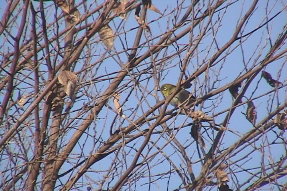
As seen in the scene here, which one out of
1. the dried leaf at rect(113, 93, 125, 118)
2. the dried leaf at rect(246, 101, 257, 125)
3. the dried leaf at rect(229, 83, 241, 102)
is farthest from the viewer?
the dried leaf at rect(113, 93, 125, 118)

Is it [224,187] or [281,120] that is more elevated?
[281,120]

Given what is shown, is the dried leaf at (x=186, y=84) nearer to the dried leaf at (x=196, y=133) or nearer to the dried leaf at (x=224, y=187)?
the dried leaf at (x=196, y=133)

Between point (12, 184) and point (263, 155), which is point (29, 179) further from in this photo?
point (263, 155)

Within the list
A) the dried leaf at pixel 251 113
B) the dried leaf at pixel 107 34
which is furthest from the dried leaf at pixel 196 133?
the dried leaf at pixel 107 34

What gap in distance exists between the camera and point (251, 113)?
138 inches

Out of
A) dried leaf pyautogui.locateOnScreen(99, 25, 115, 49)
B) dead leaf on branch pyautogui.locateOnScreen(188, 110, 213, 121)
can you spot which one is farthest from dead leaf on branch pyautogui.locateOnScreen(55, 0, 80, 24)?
dead leaf on branch pyautogui.locateOnScreen(188, 110, 213, 121)

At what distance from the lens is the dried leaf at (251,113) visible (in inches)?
138

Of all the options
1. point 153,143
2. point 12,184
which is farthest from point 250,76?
point 12,184

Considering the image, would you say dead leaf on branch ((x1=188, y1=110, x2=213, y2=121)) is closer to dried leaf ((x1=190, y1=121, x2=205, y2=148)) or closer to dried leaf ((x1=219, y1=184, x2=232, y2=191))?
dried leaf ((x1=190, y1=121, x2=205, y2=148))

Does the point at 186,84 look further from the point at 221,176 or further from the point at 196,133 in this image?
the point at 221,176

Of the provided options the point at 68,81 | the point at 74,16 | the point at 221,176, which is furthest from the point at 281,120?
the point at 74,16

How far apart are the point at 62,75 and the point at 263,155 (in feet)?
5.02

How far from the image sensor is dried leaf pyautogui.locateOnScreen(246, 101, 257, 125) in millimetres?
3496

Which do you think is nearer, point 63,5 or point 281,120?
point 63,5
